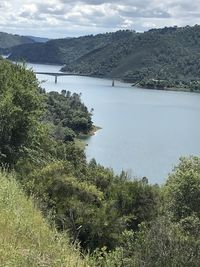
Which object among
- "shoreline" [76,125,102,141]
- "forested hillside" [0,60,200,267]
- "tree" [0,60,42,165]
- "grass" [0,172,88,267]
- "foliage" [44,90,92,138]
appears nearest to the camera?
"grass" [0,172,88,267]

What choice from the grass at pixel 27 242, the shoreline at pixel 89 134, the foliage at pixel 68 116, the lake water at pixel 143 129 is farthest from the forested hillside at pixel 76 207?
the shoreline at pixel 89 134

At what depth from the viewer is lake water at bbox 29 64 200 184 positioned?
212 feet

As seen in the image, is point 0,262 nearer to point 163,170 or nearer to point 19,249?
point 19,249

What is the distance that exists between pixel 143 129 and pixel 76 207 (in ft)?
276

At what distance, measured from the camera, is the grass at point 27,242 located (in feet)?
13.0

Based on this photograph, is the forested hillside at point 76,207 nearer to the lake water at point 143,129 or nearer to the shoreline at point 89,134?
the lake water at point 143,129

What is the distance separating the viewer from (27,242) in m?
4.60

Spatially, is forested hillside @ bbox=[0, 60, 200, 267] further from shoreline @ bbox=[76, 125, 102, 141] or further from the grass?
shoreline @ bbox=[76, 125, 102, 141]

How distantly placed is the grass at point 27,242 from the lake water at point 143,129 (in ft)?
78.1

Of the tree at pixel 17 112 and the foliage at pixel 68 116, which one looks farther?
the foliage at pixel 68 116

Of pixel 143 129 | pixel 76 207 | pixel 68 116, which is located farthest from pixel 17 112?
pixel 68 116

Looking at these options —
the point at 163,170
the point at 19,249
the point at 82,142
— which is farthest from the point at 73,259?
the point at 82,142

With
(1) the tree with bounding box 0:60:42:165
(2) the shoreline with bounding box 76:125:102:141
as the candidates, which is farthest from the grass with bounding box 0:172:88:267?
(2) the shoreline with bounding box 76:125:102:141

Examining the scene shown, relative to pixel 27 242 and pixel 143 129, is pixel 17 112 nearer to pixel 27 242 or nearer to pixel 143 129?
pixel 27 242
